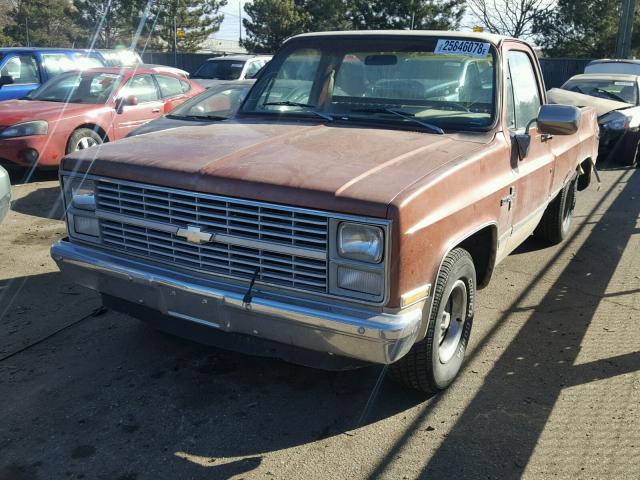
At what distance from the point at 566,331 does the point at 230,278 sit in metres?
2.56

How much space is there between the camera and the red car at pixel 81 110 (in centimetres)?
869

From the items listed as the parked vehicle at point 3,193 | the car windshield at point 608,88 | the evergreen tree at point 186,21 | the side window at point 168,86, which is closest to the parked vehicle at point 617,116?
the car windshield at point 608,88

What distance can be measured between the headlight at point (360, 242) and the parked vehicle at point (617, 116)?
8.06 meters

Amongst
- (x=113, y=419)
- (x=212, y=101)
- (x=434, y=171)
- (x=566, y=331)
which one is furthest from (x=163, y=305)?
(x=212, y=101)

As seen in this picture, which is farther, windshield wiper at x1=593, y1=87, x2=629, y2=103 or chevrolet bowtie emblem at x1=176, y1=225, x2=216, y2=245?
windshield wiper at x1=593, y1=87, x2=629, y2=103

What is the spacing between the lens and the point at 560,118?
13.7 ft

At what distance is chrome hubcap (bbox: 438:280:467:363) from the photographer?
3762mm

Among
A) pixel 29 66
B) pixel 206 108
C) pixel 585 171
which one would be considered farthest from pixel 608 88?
pixel 29 66

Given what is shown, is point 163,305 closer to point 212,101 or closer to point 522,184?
point 522,184

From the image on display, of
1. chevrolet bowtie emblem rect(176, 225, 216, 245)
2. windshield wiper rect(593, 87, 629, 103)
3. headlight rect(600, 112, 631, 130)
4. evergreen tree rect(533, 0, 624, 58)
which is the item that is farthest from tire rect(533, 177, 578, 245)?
evergreen tree rect(533, 0, 624, 58)

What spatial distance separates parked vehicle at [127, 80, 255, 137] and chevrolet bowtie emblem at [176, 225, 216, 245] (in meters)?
4.58

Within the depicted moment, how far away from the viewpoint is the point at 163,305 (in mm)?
3410

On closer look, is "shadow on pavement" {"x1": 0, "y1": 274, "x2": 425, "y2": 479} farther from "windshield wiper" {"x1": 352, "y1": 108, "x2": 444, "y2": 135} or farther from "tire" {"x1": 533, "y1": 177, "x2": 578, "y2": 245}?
"tire" {"x1": 533, "y1": 177, "x2": 578, "y2": 245}

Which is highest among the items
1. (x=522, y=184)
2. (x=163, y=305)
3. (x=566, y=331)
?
(x=522, y=184)
